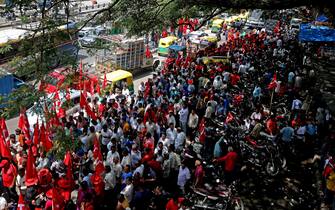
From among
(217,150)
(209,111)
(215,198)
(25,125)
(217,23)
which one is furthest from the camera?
(217,23)

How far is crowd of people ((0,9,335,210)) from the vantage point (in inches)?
358

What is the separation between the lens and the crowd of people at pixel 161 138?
358 inches

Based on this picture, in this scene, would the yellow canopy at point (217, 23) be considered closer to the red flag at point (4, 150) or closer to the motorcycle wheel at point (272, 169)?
the motorcycle wheel at point (272, 169)

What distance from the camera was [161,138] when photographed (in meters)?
11.4

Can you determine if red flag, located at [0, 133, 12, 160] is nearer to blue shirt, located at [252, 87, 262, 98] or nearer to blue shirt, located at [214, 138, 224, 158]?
blue shirt, located at [214, 138, 224, 158]

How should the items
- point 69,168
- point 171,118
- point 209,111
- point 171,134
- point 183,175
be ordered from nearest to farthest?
point 69,168 < point 183,175 < point 171,134 < point 171,118 < point 209,111

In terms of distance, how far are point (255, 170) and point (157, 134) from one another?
9.97ft

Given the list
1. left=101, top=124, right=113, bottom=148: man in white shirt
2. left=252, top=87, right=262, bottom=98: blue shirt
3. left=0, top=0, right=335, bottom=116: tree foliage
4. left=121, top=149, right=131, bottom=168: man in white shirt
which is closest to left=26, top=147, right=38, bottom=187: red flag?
left=121, top=149, right=131, bottom=168: man in white shirt

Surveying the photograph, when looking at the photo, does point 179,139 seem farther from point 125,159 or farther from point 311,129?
point 311,129

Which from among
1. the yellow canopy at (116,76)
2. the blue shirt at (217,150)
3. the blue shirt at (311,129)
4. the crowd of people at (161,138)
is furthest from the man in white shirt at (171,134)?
the yellow canopy at (116,76)

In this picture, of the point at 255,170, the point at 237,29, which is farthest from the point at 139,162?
the point at 237,29

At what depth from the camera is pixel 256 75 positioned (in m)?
18.6

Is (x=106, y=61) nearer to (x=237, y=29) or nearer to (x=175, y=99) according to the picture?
(x=175, y=99)

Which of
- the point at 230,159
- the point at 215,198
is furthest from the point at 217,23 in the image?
the point at 215,198
